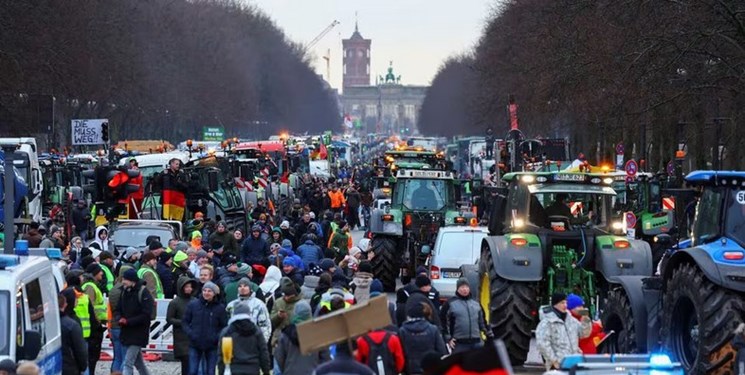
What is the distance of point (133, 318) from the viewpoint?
1912 cm

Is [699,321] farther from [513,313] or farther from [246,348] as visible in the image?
[513,313]

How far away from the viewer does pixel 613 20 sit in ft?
143

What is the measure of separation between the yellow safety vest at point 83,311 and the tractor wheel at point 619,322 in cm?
556

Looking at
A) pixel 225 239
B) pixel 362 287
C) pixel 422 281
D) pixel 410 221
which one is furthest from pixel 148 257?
pixel 410 221

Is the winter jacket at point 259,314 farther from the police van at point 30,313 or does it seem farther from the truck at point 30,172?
the truck at point 30,172

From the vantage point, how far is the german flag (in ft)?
120

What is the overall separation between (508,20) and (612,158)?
15.0m

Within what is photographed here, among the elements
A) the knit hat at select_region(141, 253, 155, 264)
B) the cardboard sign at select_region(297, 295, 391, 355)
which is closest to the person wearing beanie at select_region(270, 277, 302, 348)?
the knit hat at select_region(141, 253, 155, 264)

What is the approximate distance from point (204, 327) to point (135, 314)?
4.87 feet

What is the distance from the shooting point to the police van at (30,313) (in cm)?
1406

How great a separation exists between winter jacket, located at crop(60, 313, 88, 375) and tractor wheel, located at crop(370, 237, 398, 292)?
1588cm

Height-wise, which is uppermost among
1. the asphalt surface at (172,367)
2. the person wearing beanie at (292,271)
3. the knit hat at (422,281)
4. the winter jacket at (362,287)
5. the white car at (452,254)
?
the knit hat at (422,281)

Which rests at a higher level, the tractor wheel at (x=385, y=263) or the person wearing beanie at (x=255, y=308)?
the person wearing beanie at (x=255, y=308)

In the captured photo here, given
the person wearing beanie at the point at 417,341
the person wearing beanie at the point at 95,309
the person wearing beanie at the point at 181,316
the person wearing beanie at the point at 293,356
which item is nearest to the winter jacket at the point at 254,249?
the person wearing beanie at the point at 95,309
